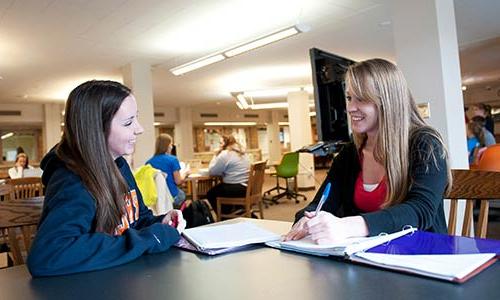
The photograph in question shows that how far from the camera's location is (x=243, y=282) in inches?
29.0

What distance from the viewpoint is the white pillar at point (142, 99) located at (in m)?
5.62

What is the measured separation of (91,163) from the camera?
1039 mm

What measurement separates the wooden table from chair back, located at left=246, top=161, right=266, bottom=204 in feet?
10.2

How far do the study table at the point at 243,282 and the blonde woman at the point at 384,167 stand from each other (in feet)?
0.56

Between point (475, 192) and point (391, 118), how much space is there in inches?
13.5

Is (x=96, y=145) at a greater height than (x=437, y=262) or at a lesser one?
greater

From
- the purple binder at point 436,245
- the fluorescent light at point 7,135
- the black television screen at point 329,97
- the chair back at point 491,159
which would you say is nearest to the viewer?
the purple binder at point 436,245

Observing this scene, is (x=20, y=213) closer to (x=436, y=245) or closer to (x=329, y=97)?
(x=436, y=245)

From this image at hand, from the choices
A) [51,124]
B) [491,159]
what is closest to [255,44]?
[491,159]

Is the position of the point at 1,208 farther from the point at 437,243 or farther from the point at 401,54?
the point at 401,54

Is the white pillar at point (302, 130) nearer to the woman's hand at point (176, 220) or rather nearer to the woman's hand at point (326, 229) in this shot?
the woman's hand at point (176, 220)

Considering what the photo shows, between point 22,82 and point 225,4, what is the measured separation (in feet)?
15.7

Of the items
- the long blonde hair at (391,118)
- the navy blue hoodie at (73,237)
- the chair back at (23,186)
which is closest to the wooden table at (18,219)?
the navy blue hoodie at (73,237)

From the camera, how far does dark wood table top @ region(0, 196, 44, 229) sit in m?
1.18
